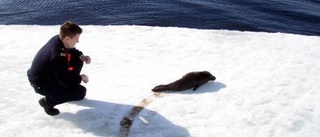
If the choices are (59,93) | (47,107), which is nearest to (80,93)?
(59,93)

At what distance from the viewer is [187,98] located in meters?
5.95

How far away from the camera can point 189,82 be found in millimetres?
6215

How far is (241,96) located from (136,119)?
1.64m

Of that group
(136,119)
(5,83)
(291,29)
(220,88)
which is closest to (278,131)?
(220,88)

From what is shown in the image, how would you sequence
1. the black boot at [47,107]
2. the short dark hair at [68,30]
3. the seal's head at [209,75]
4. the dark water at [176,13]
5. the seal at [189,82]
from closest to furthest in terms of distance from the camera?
the short dark hair at [68,30]
the black boot at [47,107]
the seal at [189,82]
the seal's head at [209,75]
the dark water at [176,13]

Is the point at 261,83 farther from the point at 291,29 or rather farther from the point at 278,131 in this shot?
the point at 291,29

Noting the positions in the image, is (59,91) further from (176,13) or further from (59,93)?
(176,13)

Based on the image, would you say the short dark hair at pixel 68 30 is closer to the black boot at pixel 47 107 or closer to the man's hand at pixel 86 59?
the man's hand at pixel 86 59

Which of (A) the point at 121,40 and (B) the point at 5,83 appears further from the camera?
(A) the point at 121,40

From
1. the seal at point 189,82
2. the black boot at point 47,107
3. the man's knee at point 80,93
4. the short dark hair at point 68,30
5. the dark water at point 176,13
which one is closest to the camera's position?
the short dark hair at point 68,30

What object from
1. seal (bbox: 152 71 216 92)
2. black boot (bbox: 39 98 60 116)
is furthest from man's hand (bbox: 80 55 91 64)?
seal (bbox: 152 71 216 92)

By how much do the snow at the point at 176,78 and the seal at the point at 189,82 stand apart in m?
0.13

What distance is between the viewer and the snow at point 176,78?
5.15 meters

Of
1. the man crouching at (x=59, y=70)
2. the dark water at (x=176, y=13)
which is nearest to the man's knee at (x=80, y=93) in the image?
the man crouching at (x=59, y=70)
